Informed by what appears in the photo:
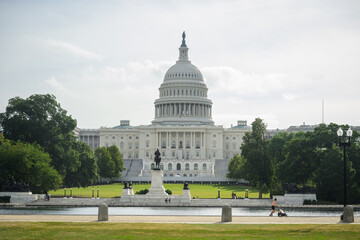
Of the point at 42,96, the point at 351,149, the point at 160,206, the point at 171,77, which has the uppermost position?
the point at 171,77

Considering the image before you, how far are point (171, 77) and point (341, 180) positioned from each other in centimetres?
13407

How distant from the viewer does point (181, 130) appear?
181750mm

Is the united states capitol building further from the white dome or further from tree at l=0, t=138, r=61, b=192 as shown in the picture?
tree at l=0, t=138, r=61, b=192

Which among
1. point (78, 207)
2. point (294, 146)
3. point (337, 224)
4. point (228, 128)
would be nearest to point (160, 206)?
point (78, 207)

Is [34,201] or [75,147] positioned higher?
[75,147]

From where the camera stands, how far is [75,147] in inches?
3295

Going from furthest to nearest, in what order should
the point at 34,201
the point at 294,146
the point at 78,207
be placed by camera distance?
the point at 294,146, the point at 34,201, the point at 78,207

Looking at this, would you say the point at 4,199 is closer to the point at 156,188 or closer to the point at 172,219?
the point at 156,188

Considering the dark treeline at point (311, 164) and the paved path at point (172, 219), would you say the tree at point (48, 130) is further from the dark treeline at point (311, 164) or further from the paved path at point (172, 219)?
the paved path at point (172, 219)

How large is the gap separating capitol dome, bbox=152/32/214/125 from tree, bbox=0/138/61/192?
11886cm

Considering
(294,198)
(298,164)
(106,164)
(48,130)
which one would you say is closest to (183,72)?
(106,164)

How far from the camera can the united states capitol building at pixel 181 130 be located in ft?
597

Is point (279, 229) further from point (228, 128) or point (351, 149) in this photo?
point (228, 128)

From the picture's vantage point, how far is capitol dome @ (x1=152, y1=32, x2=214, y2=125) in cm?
19038
